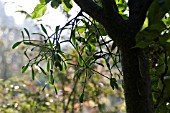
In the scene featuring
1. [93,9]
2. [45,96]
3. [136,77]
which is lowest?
[45,96]

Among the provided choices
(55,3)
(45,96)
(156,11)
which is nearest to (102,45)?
(55,3)

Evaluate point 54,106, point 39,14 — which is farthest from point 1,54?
point 39,14

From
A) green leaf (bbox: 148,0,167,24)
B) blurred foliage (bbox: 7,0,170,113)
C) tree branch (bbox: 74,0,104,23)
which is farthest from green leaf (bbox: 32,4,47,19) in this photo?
green leaf (bbox: 148,0,167,24)

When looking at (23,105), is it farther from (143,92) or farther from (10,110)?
(143,92)

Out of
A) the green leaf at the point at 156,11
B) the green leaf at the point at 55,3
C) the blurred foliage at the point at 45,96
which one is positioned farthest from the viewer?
the blurred foliage at the point at 45,96

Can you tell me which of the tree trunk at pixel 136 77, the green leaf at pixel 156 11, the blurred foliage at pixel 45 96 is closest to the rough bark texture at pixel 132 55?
the tree trunk at pixel 136 77

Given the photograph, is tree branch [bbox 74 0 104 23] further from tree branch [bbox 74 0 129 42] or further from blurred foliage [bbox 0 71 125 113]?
blurred foliage [bbox 0 71 125 113]

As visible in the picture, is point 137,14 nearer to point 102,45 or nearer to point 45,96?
point 102,45

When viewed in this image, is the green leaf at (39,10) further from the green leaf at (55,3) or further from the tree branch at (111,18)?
the tree branch at (111,18)
